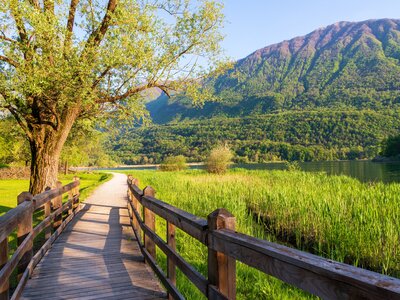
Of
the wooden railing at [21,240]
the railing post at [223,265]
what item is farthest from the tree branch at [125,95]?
the railing post at [223,265]

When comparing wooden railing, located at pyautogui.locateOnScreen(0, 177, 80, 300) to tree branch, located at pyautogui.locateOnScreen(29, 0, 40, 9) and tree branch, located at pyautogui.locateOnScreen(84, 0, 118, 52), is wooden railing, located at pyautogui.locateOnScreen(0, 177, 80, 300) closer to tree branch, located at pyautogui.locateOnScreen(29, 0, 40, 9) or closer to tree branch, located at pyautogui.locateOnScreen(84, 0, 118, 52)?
tree branch, located at pyautogui.locateOnScreen(84, 0, 118, 52)

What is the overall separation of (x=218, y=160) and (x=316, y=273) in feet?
135

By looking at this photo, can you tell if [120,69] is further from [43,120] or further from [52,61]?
[43,120]

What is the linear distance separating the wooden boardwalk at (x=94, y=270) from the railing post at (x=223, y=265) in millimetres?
1924

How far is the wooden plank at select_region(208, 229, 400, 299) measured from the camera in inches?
60.8

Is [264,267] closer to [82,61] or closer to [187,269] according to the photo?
[187,269]

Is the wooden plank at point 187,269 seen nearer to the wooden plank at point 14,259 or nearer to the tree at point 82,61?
the wooden plank at point 14,259

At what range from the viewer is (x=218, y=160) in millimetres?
43031

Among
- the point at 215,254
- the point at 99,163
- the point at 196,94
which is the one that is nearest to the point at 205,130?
→ the point at 99,163

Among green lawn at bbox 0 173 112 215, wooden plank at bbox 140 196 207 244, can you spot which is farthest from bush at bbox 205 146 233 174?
wooden plank at bbox 140 196 207 244

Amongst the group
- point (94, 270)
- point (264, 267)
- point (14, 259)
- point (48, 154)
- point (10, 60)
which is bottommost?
point (94, 270)

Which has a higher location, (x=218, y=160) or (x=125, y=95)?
(x=125, y=95)

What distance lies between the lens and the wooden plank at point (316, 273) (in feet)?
5.07

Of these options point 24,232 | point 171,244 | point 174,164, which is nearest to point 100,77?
point 24,232
